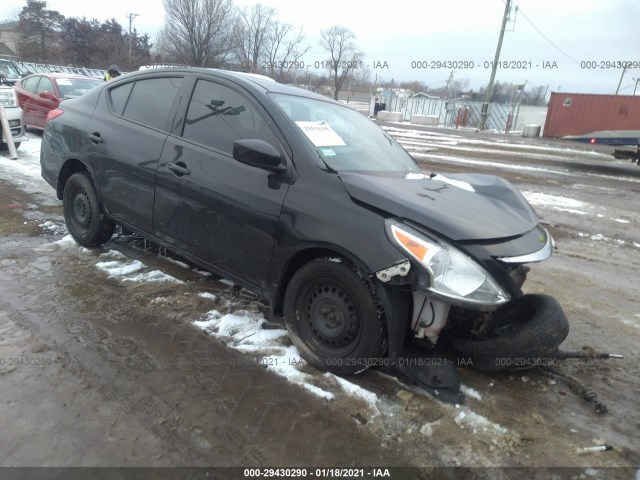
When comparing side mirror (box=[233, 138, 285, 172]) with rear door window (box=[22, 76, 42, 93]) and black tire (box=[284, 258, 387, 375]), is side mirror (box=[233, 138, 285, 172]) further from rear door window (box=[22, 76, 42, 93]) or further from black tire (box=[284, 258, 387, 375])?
rear door window (box=[22, 76, 42, 93])

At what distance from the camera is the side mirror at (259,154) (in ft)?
9.45

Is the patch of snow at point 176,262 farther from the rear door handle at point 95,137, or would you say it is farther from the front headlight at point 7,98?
the front headlight at point 7,98

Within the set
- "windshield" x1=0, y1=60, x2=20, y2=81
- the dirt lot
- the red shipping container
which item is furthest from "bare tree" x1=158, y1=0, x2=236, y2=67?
the dirt lot

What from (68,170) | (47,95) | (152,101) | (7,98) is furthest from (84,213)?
(47,95)

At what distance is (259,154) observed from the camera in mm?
2879

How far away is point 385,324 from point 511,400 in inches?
36.0

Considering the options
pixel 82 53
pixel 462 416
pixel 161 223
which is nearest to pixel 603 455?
pixel 462 416

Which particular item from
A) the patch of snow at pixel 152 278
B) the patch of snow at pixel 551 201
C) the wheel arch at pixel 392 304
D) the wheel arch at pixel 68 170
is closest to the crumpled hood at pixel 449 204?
the wheel arch at pixel 392 304

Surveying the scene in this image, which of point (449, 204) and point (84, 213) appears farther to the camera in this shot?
point (84, 213)

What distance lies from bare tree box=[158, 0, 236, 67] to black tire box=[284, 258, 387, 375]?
3930 cm

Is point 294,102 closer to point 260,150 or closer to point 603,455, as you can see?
point 260,150

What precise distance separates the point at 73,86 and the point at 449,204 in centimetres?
1130

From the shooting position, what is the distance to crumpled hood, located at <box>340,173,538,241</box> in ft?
8.36

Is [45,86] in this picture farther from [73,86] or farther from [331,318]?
[331,318]
